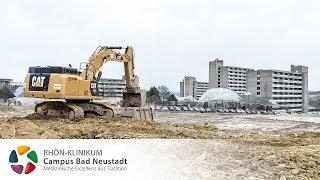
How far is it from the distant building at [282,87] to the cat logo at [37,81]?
10852 centimetres

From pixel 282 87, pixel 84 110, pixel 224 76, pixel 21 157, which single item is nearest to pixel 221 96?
pixel 282 87

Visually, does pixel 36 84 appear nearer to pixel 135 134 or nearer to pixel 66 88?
pixel 66 88

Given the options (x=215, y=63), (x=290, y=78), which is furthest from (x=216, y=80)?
(x=290, y=78)

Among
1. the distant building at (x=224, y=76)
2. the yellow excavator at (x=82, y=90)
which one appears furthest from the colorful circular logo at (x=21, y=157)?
the distant building at (x=224, y=76)

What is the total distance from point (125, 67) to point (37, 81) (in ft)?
16.1

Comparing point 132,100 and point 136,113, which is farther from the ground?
point 132,100

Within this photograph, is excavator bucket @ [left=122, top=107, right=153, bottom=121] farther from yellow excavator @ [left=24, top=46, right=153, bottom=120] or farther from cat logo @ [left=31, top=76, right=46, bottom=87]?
cat logo @ [left=31, top=76, right=46, bottom=87]

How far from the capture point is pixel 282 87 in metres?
130

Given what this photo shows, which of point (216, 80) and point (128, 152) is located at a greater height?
point (216, 80)

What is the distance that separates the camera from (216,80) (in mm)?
140500

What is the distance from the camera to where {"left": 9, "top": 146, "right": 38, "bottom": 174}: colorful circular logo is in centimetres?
853

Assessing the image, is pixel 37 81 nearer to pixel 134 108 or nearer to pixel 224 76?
pixel 134 108

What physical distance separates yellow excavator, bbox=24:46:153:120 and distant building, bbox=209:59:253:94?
389 feet

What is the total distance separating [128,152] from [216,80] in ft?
433
